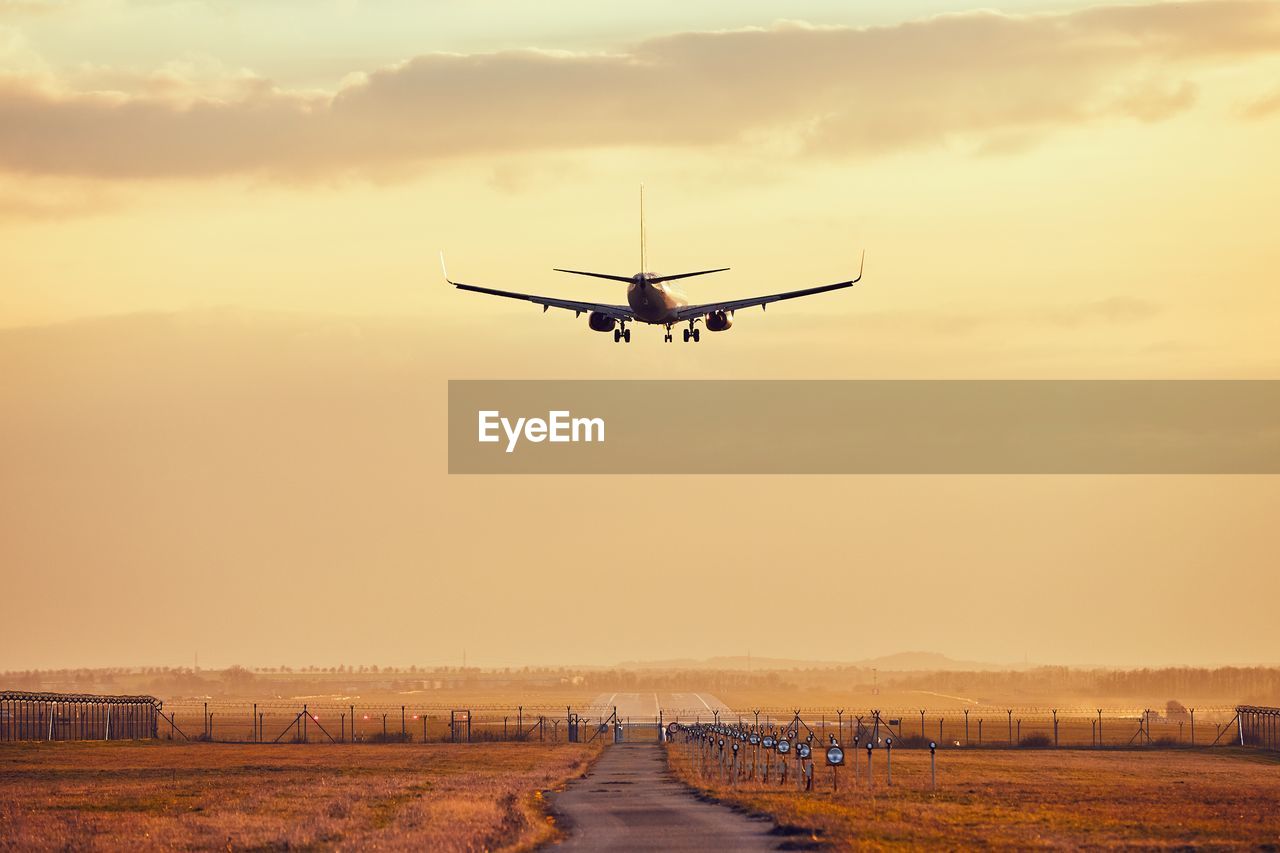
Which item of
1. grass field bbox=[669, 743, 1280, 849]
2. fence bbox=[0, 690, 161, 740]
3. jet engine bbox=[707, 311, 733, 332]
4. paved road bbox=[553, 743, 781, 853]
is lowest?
grass field bbox=[669, 743, 1280, 849]

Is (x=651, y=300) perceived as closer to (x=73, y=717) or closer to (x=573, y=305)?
Result: (x=573, y=305)

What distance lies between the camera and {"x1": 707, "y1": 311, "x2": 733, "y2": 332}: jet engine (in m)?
83.9

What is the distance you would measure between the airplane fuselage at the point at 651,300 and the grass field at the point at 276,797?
72.1 ft

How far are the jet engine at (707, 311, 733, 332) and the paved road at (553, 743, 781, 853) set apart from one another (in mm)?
21016

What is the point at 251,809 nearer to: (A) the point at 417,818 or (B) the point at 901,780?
(A) the point at 417,818

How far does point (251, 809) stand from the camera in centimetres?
6247

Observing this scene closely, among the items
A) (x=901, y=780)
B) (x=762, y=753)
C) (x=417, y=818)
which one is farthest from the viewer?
(x=762, y=753)

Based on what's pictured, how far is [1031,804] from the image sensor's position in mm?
64188

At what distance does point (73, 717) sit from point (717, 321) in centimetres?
8178

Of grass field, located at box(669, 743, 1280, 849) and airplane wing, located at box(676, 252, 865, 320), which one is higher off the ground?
airplane wing, located at box(676, 252, 865, 320)

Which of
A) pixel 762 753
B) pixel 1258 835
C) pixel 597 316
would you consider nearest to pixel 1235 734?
pixel 762 753

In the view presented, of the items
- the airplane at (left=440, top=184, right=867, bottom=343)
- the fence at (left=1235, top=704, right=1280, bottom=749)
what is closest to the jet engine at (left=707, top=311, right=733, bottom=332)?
the airplane at (left=440, top=184, right=867, bottom=343)

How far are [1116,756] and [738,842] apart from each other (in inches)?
2953

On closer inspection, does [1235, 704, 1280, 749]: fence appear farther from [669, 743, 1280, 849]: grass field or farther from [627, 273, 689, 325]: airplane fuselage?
[627, 273, 689, 325]: airplane fuselage
